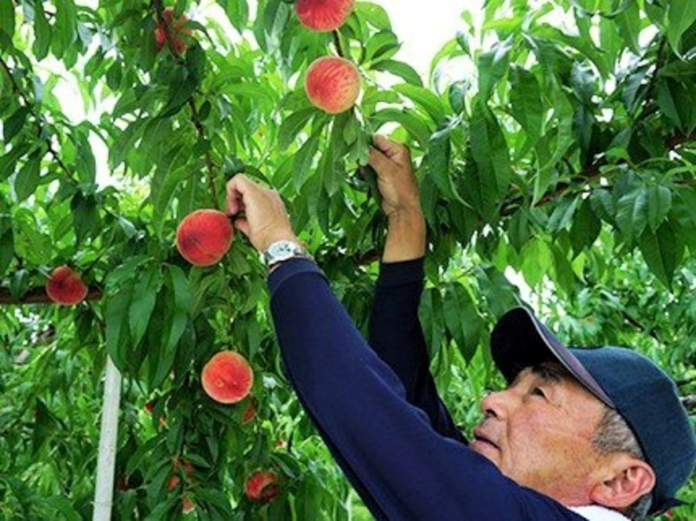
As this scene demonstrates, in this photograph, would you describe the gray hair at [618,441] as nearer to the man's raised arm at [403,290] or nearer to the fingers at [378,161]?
the man's raised arm at [403,290]

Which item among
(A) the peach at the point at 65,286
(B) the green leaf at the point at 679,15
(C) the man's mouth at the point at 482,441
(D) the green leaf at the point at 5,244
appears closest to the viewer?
(B) the green leaf at the point at 679,15

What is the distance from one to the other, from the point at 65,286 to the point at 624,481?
1.05 meters

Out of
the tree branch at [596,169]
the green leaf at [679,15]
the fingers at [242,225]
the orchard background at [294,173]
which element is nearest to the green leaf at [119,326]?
the orchard background at [294,173]

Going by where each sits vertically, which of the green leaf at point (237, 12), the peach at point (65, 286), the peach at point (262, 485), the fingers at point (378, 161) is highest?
the green leaf at point (237, 12)

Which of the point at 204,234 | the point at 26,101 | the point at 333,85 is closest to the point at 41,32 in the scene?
the point at 26,101

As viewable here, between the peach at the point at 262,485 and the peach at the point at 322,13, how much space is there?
36.4 inches

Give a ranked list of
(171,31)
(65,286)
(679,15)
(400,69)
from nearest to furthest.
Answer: (679,15)
(400,69)
(171,31)
(65,286)

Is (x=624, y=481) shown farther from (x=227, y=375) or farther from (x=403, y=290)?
(x=227, y=375)

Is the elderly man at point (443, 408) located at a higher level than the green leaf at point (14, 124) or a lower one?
lower

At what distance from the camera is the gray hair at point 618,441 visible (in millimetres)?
1270

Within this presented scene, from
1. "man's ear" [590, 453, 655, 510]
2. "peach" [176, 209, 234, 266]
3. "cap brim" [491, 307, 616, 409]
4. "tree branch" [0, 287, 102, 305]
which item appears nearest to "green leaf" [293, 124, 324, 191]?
"peach" [176, 209, 234, 266]

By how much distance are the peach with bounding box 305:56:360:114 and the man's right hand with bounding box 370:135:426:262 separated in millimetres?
115

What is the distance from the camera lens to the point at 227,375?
1685 millimetres

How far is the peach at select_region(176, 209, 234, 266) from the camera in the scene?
1469 millimetres
